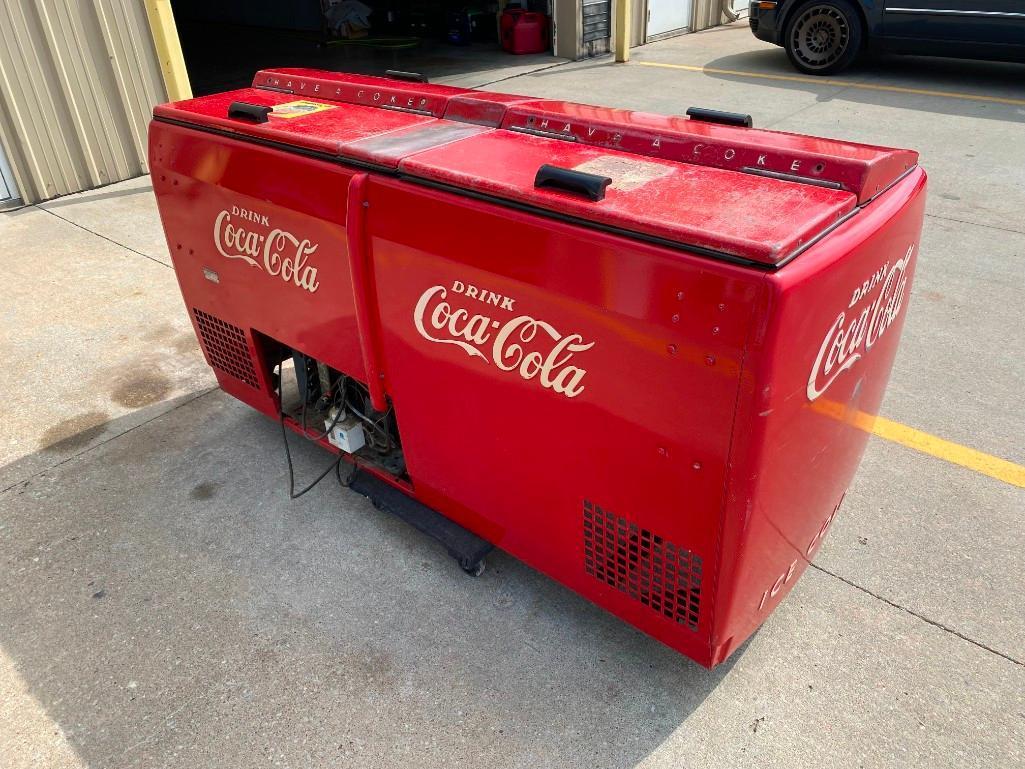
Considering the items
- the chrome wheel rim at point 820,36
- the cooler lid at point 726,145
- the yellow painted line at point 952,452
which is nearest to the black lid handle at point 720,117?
the cooler lid at point 726,145

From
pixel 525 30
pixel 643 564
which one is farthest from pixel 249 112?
pixel 525 30

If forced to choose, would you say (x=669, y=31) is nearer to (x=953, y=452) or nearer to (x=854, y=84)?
(x=854, y=84)

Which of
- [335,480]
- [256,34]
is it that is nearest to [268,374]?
[335,480]

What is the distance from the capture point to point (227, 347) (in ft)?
10.5

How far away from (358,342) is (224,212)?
769mm

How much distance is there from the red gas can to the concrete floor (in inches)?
353

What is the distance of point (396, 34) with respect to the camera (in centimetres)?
1394

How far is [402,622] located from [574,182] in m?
1.54

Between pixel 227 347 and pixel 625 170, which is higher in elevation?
pixel 625 170

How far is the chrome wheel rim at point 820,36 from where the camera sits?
8859 mm

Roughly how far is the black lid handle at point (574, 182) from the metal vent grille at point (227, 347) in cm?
168

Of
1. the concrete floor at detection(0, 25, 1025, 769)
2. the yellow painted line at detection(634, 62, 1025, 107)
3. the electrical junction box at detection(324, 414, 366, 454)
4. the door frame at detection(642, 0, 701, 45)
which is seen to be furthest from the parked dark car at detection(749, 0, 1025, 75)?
the electrical junction box at detection(324, 414, 366, 454)

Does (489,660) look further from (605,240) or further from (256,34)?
(256,34)

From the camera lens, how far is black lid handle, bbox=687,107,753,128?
2.38 metres
